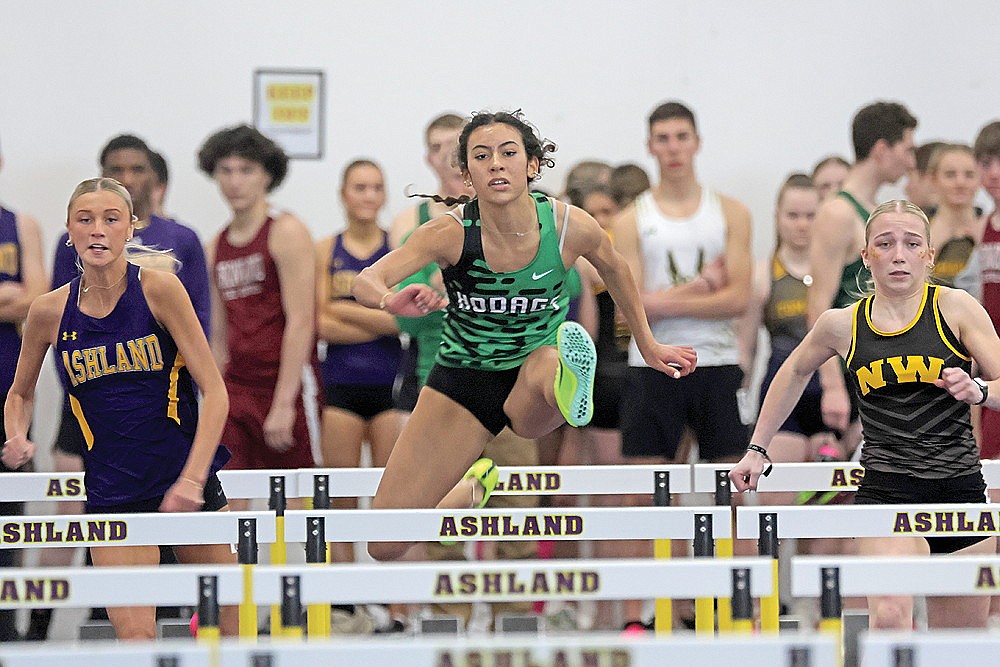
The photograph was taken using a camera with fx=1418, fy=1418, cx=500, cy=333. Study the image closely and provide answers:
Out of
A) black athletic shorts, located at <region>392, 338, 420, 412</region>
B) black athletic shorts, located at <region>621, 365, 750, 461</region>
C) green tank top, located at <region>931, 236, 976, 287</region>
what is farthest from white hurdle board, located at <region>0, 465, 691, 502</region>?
green tank top, located at <region>931, 236, 976, 287</region>

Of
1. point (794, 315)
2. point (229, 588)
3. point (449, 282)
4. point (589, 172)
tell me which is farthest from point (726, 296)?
point (229, 588)

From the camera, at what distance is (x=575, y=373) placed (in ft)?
13.1

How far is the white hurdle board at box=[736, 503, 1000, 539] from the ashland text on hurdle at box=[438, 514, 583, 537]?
0.52 metres

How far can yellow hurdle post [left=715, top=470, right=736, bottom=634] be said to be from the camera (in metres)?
3.71

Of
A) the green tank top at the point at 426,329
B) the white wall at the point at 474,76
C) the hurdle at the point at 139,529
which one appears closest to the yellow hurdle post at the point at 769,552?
the hurdle at the point at 139,529

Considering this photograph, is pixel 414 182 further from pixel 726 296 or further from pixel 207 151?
pixel 726 296

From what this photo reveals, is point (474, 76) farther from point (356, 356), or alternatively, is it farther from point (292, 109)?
point (356, 356)

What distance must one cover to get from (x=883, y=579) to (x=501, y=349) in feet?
5.47

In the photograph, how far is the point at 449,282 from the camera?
4.37 metres

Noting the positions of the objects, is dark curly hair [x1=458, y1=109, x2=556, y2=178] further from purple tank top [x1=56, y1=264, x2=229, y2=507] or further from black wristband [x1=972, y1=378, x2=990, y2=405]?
black wristband [x1=972, y1=378, x2=990, y2=405]

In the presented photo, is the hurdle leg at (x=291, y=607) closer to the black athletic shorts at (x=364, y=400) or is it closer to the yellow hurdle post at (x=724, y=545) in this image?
the yellow hurdle post at (x=724, y=545)

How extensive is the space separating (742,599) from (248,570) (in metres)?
1.06

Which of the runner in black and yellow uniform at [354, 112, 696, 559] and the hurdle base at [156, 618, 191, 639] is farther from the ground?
the runner in black and yellow uniform at [354, 112, 696, 559]

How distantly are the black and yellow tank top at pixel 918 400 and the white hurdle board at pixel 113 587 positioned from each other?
6.21ft
